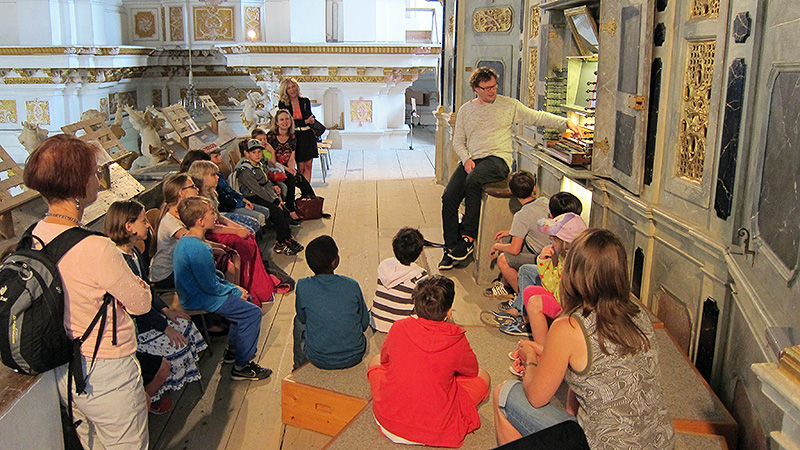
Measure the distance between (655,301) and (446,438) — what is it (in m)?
1.60

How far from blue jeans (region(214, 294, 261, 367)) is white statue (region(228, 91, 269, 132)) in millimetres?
5163

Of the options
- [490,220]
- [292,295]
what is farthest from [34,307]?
[490,220]

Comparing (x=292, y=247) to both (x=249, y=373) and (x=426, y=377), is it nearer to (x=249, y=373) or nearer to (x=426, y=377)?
(x=249, y=373)

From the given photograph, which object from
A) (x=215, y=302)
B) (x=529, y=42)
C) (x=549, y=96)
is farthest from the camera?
(x=529, y=42)

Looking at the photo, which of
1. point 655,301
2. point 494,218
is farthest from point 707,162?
point 494,218

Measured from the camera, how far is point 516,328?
12.9 ft

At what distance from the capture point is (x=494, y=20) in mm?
7309

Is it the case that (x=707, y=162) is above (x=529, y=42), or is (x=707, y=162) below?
below

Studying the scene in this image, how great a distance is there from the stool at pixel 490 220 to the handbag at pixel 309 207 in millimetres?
2318

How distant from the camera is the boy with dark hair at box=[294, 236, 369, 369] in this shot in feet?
10.8

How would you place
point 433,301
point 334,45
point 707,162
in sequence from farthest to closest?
1. point 334,45
2. point 707,162
3. point 433,301

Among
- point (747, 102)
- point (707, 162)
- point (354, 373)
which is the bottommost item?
point (354, 373)

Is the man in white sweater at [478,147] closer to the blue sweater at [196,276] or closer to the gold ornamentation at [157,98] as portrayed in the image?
the blue sweater at [196,276]

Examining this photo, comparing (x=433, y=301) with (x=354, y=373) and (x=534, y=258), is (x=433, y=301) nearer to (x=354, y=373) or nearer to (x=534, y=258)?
(x=354, y=373)
